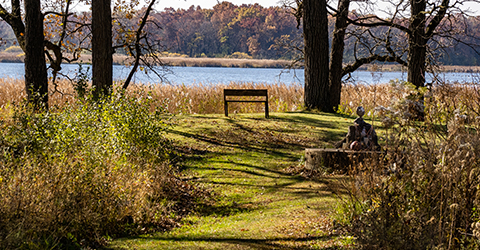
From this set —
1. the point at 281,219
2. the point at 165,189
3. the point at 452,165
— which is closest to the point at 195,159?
the point at 165,189

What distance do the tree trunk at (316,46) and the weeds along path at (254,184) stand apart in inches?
46.0

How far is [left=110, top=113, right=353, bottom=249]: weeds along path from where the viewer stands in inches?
185

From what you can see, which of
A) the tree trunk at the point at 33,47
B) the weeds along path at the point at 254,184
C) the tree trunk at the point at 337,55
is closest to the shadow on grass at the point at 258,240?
the weeds along path at the point at 254,184

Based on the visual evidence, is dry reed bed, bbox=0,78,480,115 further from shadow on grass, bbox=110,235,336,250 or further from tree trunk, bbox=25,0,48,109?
shadow on grass, bbox=110,235,336,250

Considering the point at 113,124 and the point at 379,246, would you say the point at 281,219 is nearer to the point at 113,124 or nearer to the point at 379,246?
the point at 379,246

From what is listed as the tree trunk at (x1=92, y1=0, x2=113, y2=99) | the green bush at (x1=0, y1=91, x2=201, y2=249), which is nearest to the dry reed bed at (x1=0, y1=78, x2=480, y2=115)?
the tree trunk at (x1=92, y1=0, x2=113, y2=99)

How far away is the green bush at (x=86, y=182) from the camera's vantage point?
13.4 feet

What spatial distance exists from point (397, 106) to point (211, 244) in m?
2.45

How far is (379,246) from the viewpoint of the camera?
364cm

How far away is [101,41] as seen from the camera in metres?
10.0

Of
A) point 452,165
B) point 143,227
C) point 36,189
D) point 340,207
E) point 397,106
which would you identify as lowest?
point 143,227

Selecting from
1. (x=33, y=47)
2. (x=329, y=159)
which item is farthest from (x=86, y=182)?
(x=33, y=47)

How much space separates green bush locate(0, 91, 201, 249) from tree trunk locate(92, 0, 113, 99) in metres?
3.30

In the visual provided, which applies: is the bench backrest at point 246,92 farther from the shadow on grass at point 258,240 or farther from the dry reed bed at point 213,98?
the shadow on grass at point 258,240
